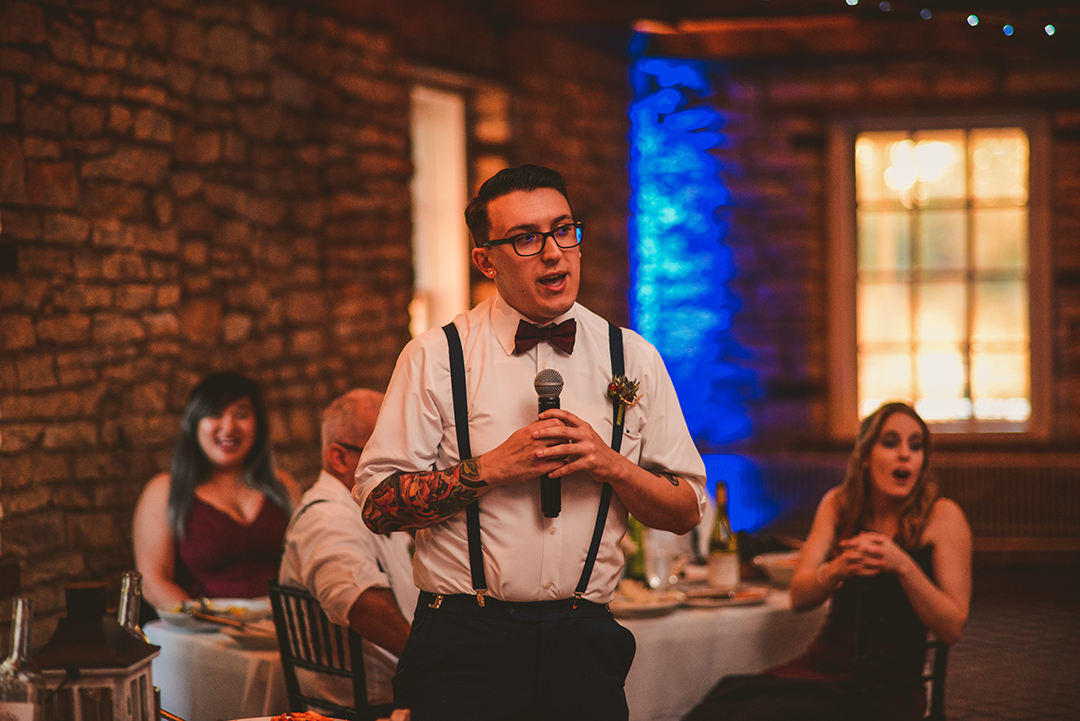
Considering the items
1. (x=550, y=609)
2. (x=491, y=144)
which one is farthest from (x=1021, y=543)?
→ (x=550, y=609)

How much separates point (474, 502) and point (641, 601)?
59.8 inches

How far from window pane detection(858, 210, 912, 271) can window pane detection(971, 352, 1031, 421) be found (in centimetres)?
83

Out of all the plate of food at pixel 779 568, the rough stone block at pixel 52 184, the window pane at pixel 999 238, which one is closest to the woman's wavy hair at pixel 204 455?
the rough stone block at pixel 52 184

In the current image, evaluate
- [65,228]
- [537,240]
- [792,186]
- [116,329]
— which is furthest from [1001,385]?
[537,240]

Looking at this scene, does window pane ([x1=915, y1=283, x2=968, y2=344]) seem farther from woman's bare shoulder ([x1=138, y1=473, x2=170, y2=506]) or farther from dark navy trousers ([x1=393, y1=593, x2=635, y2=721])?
dark navy trousers ([x1=393, y1=593, x2=635, y2=721])

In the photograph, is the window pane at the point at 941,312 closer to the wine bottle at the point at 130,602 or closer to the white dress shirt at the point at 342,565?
the white dress shirt at the point at 342,565

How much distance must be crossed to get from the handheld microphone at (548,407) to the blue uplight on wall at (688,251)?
229 inches

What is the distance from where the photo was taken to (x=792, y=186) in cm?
746

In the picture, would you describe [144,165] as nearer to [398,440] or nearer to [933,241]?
[398,440]

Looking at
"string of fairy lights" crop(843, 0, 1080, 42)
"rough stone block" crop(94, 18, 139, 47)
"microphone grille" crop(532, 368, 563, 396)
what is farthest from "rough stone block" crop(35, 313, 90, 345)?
"string of fairy lights" crop(843, 0, 1080, 42)

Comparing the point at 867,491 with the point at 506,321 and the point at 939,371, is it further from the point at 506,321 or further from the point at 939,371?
the point at 939,371

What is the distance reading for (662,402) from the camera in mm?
1938

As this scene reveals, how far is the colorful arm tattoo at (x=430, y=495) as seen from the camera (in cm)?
172

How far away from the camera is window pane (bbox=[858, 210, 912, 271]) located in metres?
7.33
